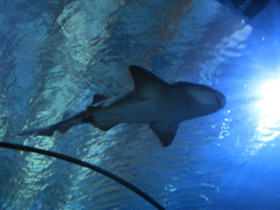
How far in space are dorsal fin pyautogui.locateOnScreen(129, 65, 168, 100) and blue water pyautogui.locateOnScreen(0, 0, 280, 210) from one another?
1609mm

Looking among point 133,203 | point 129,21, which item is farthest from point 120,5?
point 133,203

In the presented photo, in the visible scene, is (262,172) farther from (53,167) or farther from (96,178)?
(53,167)

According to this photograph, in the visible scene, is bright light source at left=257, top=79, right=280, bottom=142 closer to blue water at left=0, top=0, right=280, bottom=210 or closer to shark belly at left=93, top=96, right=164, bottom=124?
blue water at left=0, top=0, right=280, bottom=210

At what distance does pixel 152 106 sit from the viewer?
4.09m

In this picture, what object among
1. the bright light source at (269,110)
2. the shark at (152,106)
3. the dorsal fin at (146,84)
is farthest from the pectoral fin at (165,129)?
the bright light source at (269,110)

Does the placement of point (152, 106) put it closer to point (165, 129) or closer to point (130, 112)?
point (130, 112)

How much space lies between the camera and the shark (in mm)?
3693

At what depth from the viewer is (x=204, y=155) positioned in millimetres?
10852

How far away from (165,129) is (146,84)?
113cm

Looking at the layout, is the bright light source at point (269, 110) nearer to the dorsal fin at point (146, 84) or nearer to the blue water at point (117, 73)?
the blue water at point (117, 73)

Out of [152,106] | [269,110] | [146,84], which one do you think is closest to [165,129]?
[152,106]

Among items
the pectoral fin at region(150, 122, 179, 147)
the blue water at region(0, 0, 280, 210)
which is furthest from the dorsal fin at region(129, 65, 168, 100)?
the blue water at region(0, 0, 280, 210)

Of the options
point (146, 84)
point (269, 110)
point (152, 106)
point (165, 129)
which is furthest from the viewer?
point (269, 110)

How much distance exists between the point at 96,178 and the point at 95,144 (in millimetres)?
3203
